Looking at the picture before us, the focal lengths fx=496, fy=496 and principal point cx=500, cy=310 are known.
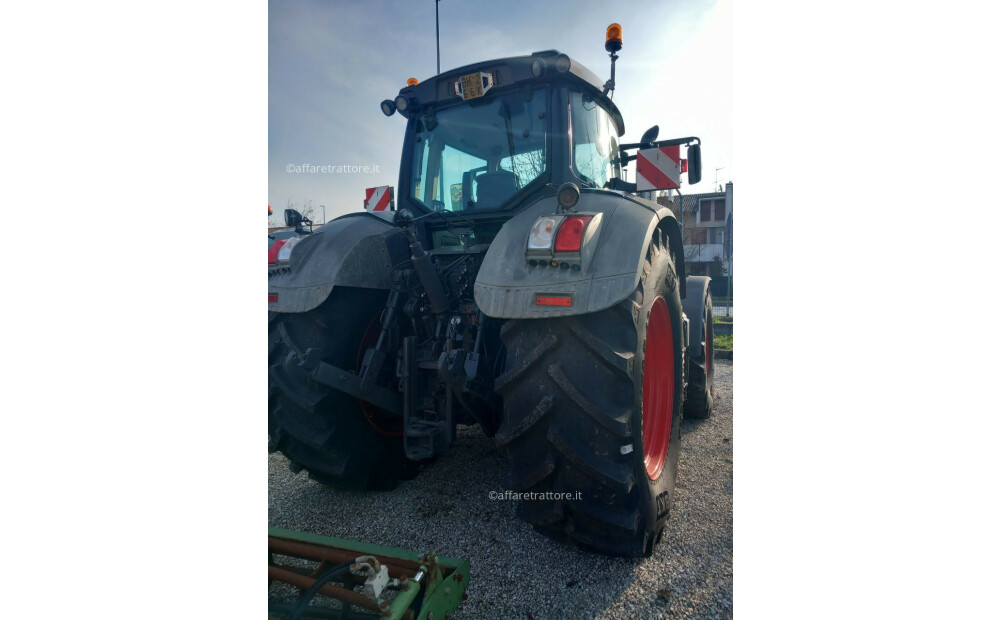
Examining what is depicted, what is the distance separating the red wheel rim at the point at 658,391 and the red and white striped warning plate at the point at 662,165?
3.48ft

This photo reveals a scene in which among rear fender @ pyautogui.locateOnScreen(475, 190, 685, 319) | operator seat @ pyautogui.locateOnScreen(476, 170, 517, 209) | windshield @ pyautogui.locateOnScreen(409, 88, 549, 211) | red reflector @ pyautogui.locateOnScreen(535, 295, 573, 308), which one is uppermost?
windshield @ pyautogui.locateOnScreen(409, 88, 549, 211)

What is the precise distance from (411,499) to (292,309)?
1.16 meters

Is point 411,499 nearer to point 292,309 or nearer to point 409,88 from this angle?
point 292,309

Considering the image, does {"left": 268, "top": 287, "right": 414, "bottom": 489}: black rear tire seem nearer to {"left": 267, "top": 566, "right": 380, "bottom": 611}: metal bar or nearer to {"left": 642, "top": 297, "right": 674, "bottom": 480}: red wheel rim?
{"left": 267, "top": 566, "right": 380, "bottom": 611}: metal bar

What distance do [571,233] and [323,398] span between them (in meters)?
1.40

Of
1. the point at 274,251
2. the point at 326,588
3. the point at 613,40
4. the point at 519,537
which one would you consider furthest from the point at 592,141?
the point at 326,588

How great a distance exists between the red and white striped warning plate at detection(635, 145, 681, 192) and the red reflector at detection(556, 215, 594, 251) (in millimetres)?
1471

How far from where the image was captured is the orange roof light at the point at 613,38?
8.21ft

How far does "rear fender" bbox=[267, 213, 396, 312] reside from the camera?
2.36 meters

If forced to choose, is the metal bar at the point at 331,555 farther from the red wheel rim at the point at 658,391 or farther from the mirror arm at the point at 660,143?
the mirror arm at the point at 660,143

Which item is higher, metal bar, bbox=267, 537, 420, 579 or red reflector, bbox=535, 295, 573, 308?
red reflector, bbox=535, 295, 573, 308

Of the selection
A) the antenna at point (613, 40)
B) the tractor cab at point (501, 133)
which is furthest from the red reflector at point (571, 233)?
the antenna at point (613, 40)

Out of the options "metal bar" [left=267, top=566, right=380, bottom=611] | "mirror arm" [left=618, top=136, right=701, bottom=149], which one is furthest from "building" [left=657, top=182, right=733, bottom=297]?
"metal bar" [left=267, top=566, right=380, bottom=611]

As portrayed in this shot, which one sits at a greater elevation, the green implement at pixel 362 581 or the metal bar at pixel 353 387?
the metal bar at pixel 353 387
